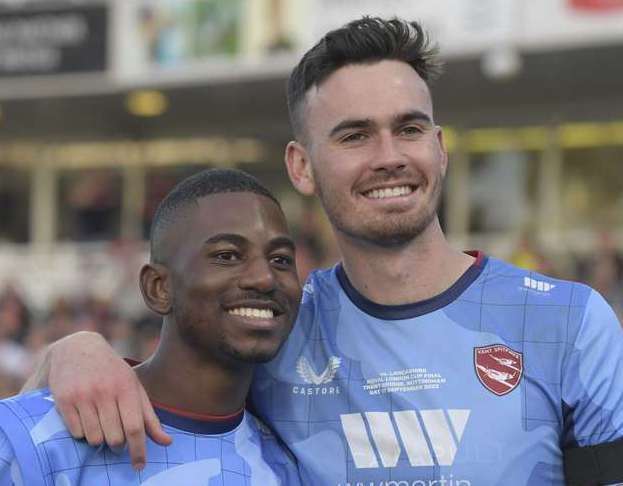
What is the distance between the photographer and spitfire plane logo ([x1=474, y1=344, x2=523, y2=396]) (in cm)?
265

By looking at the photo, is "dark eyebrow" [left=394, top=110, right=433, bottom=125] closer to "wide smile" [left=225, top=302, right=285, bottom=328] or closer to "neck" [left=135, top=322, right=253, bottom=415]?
"wide smile" [left=225, top=302, right=285, bottom=328]

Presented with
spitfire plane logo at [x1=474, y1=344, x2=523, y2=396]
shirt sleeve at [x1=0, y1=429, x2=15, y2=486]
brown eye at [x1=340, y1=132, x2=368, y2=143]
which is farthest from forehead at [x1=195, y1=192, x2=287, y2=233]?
shirt sleeve at [x1=0, y1=429, x2=15, y2=486]

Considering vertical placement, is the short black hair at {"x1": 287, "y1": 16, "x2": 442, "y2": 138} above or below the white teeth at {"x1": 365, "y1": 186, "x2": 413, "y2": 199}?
above

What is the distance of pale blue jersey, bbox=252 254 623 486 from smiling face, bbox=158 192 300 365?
0.21 meters

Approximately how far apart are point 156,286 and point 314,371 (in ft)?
1.50

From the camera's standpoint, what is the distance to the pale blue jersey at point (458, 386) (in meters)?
2.58

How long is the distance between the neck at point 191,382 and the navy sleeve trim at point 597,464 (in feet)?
2.63

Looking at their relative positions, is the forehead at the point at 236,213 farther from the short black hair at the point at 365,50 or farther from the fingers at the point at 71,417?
the fingers at the point at 71,417

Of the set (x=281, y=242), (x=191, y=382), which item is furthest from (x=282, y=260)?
(x=191, y=382)

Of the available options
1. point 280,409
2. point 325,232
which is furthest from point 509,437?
point 325,232

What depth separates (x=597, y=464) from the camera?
8.27 ft

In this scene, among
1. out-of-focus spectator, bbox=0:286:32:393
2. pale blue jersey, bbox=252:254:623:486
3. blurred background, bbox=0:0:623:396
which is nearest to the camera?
pale blue jersey, bbox=252:254:623:486

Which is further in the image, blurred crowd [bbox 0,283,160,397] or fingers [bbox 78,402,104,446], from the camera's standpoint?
blurred crowd [bbox 0,283,160,397]

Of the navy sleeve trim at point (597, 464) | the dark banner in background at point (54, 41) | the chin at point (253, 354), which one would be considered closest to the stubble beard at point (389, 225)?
the chin at point (253, 354)
